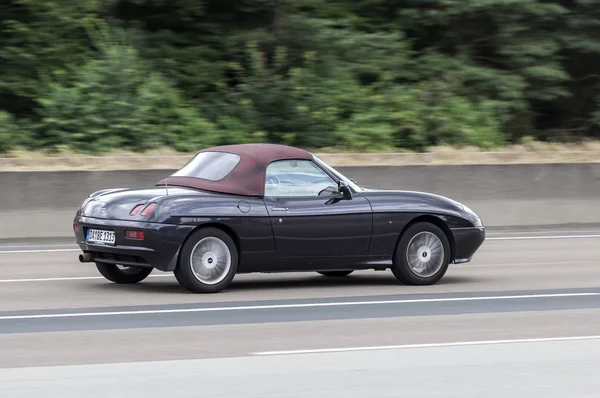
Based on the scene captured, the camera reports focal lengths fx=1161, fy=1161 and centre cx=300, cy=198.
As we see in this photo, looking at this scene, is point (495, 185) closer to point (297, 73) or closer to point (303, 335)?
point (297, 73)

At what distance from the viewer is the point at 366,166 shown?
18.9 m

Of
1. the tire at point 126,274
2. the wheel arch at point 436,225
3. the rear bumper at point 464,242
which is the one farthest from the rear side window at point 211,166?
the rear bumper at point 464,242

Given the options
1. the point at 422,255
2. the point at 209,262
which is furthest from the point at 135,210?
the point at 422,255

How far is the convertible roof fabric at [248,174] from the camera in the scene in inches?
438

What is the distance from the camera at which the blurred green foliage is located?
22734 millimetres

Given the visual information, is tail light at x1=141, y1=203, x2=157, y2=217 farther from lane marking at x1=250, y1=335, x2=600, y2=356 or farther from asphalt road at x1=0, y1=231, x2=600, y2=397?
lane marking at x1=250, y1=335, x2=600, y2=356

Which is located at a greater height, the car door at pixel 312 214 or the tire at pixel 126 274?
the car door at pixel 312 214

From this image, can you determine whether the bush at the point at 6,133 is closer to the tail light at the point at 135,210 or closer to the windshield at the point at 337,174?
the windshield at the point at 337,174

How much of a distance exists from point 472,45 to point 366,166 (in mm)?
10543

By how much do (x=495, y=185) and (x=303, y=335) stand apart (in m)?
11.5

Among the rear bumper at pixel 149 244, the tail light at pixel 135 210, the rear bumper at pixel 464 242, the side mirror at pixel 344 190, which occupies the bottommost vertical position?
the rear bumper at pixel 464 242

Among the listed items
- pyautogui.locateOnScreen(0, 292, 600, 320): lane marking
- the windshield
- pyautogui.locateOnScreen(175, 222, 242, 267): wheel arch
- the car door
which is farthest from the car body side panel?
pyautogui.locateOnScreen(0, 292, 600, 320): lane marking

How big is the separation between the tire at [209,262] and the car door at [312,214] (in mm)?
537

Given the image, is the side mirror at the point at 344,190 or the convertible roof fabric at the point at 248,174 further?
the side mirror at the point at 344,190
